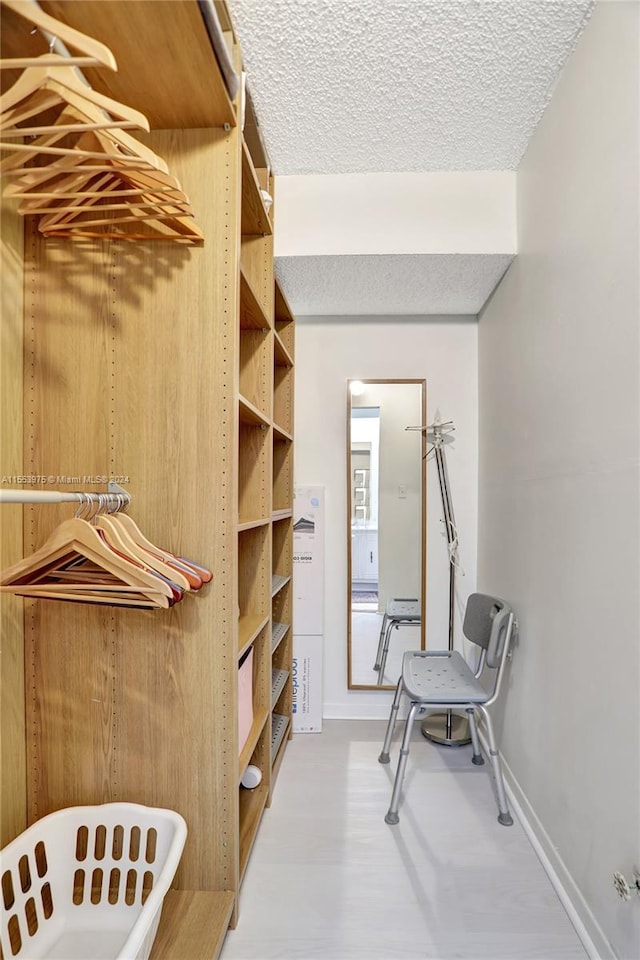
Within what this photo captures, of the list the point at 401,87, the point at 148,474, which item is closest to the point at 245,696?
the point at 148,474

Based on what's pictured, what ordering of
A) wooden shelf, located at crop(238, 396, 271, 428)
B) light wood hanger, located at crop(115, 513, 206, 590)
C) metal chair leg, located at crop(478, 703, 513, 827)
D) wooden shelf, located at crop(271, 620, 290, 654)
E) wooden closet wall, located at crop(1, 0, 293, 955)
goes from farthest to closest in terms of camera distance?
1. wooden shelf, located at crop(271, 620, 290, 654)
2. metal chair leg, located at crop(478, 703, 513, 827)
3. wooden shelf, located at crop(238, 396, 271, 428)
4. wooden closet wall, located at crop(1, 0, 293, 955)
5. light wood hanger, located at crop(115, 513, 206, 590)

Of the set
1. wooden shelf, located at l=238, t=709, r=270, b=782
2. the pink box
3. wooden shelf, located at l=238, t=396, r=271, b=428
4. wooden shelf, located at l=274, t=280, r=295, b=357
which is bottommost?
wooden shelf, located at l=238, t=709, r=270, b=782

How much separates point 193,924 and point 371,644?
5.48 ft

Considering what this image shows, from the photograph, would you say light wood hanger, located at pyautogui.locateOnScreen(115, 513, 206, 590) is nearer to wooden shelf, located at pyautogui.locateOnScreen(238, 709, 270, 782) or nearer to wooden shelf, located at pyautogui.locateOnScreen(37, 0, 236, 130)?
wooden shelf, located at pyautogui.locateOnScreen(238, 709, 270, 782)

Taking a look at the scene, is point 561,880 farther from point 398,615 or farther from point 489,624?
point 398,615

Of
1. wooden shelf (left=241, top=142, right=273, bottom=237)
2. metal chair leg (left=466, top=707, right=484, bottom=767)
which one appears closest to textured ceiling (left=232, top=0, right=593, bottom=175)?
wooden shelf (left=241, top=142, right=273, bottom=237)

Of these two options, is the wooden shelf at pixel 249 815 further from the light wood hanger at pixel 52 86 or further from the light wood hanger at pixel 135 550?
the light wood hanger at pixel 52 86

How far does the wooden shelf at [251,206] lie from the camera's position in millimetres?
1502

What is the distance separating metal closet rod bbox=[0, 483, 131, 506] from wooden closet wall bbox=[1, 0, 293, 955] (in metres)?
0.03

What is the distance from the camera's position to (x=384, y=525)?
109 inches

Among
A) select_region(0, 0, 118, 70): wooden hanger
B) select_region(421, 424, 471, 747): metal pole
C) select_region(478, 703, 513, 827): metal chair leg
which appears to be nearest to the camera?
select_region(0, 0, 118, 70): wooden hanger

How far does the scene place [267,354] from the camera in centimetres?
196

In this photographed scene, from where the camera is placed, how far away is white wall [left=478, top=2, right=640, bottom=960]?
1.18 metres

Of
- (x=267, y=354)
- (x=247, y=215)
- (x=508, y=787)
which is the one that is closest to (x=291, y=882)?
(x=508, y=787)
